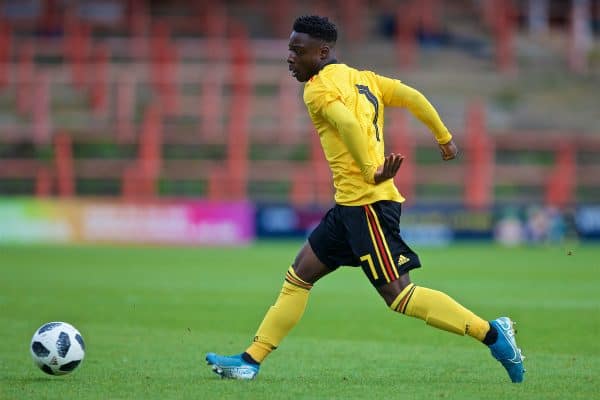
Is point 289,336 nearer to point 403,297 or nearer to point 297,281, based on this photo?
point 297,281

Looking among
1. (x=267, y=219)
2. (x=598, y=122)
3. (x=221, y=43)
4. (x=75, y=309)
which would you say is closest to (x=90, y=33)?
(x=221, y=43)

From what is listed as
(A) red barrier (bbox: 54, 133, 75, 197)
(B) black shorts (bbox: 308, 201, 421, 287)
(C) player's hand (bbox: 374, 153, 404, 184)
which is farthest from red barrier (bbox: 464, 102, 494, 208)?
(C) player's hand (bbox: 374, 153, 404, 184)

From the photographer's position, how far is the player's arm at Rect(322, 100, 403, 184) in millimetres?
7633

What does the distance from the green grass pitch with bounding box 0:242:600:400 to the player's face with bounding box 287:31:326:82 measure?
2.04m

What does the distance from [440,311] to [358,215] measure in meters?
0.80

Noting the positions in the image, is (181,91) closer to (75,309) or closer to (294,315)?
(75,309)

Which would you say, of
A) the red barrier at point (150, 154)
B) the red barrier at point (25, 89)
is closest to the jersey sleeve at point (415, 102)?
the red barrier at point (150, 154)

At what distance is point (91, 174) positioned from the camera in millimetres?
27750

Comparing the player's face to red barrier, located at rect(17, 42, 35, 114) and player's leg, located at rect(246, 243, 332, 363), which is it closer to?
player's leg, located at rect(246, 243, 332, 363)

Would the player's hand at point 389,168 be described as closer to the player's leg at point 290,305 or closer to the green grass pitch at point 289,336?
the player's leg at point 290,305

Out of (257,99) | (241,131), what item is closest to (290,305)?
(241,131)

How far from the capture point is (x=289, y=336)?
1128 cm

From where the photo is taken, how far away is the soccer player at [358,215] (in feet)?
25.6

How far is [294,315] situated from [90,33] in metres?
27.1
